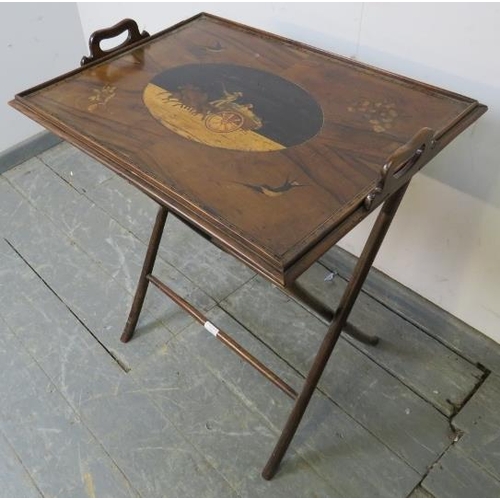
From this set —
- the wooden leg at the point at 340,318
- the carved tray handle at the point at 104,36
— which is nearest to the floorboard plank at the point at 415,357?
the wooden leg at the point at 340,318

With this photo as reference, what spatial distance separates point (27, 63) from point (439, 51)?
1.72m

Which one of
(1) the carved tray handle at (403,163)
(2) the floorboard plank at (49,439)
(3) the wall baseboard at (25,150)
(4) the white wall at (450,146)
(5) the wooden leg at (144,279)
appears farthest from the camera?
(3) the wall baseboard at (25,150)

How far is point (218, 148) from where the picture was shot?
1004mm

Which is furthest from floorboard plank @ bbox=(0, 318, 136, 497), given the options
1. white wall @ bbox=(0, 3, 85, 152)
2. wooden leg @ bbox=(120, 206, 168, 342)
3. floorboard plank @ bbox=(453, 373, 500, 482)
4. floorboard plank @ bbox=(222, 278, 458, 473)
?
white wall @ bbox=(0, 3, 85, 152)

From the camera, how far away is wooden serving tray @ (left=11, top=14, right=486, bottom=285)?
33.9 inches

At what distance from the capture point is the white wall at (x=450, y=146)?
1179 millimetres

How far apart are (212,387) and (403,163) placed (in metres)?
0.96

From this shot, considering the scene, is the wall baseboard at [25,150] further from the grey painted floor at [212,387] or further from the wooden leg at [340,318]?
the wooden leg at [340,318]

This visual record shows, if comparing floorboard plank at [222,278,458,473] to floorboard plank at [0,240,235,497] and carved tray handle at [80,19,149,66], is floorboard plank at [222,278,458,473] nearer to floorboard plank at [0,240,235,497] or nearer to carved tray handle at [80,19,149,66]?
floorboard plank at [0,240,235,497]

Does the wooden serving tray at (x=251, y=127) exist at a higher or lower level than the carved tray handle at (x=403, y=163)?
lower

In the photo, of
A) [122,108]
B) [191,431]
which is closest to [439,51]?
[122,108]

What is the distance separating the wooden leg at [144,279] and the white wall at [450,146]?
26.4 inches

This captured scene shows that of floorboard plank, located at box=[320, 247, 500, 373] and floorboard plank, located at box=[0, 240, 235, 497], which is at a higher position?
floorboard plank, located at box=[320, 247, 500, 373]

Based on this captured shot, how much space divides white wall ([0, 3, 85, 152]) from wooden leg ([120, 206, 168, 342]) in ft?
3.76
